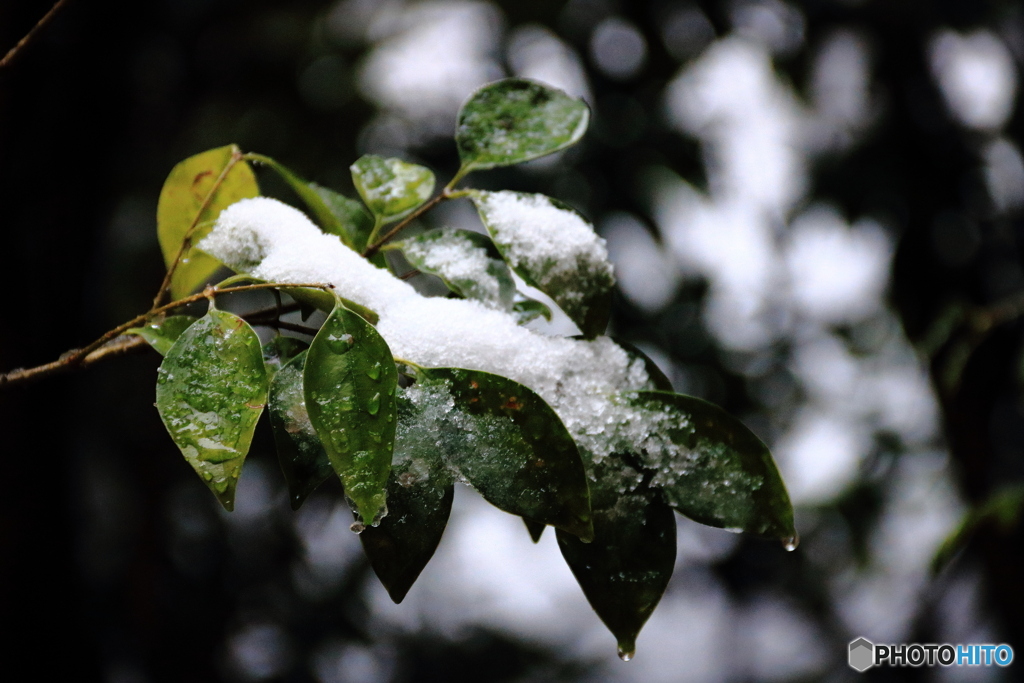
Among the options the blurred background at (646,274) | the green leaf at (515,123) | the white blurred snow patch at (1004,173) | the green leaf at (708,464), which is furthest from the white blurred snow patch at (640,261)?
the green leaf at (708,464)

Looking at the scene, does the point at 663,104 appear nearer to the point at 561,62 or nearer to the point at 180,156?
the point at 561,62

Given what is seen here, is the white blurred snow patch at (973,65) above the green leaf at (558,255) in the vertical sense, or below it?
below

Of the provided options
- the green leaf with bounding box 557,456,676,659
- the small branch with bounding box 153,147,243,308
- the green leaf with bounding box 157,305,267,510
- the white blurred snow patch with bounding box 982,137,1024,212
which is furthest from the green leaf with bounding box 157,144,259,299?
the white blurred snow patch with bounding box 982,137,1024,212

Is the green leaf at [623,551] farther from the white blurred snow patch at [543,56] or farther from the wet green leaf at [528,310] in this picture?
the white blurred snow patch at [543,56]

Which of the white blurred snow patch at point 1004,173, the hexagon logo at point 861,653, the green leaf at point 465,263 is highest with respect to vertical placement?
the green leaf at point 465,263

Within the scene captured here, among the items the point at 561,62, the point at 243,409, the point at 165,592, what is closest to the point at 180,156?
the point at 561,62

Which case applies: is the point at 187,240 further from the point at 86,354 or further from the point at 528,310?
the point at 528,310

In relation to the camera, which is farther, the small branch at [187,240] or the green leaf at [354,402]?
the small branch at [187,240]
